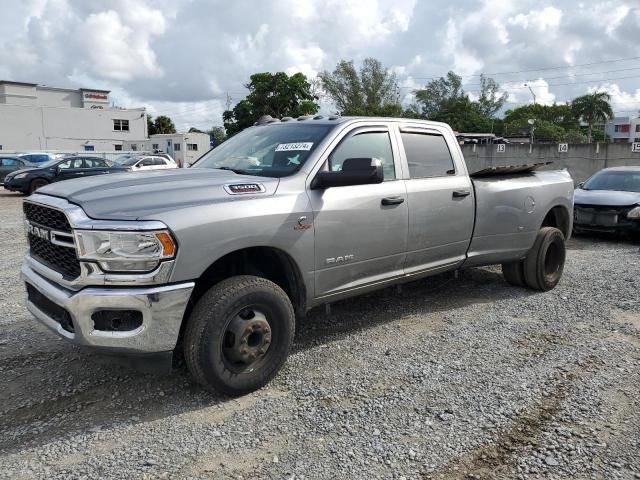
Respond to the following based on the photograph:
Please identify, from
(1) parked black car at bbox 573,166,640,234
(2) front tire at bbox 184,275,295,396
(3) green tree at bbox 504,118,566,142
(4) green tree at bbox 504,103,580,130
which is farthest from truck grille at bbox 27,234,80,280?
(4) green tree at bbox 504,103,580,130

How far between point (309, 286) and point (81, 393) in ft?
5.60

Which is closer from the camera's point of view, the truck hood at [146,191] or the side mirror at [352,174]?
the truck hood at [146,191]

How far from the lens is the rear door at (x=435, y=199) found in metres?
4.68

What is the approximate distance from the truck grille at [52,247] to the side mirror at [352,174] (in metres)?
1.65

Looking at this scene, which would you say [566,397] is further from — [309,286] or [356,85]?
[356,85]

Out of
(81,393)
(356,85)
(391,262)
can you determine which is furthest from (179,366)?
(356,85)

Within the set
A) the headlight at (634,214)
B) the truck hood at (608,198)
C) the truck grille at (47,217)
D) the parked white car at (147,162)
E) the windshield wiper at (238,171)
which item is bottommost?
the headlight at (634,214)

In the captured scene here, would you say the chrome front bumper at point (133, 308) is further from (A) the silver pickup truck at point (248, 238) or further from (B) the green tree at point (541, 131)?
(B) the green tree at point (541, 131)

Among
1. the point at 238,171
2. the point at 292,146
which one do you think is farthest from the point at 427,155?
the point at 238,171

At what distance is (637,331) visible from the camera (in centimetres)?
496

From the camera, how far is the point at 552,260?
20.9 feet

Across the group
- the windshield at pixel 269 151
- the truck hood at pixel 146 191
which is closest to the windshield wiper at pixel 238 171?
the windshield at pixel 269 151

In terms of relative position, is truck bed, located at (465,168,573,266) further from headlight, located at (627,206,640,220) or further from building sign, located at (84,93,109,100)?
building sign, located at (84,93,109,100)

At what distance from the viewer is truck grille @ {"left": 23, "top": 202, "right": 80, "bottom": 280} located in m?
3.26
